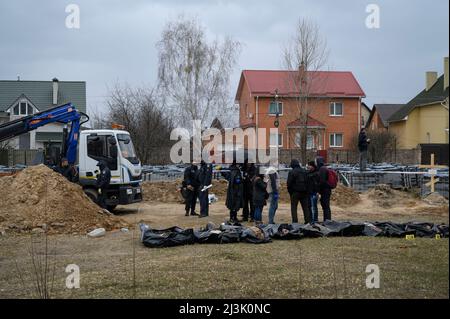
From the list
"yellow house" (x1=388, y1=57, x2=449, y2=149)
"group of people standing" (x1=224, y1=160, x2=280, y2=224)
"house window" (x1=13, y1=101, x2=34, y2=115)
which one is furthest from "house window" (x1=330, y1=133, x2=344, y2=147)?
"group of people standing" (x1=224, y1=160, x2=280, y2=224)

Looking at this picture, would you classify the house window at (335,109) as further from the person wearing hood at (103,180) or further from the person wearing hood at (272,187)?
the person wearing hood at (272,187)

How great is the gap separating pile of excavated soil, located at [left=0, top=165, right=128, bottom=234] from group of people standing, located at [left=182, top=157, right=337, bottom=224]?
2965 millimetres

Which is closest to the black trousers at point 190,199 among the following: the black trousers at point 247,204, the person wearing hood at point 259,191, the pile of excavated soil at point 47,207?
the black trousers at point 247,204

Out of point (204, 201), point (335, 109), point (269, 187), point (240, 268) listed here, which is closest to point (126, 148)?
point (204, 201)

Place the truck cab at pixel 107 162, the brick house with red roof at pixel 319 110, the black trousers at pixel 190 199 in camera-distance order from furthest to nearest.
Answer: the brick house with red roof at pixel 319 110
the truck cab at pixel 107 162
the black trousers at pixel 190 199

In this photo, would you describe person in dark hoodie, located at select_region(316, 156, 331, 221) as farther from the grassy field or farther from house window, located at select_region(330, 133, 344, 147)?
house window, located at select_region(330, 133, 344, 147)

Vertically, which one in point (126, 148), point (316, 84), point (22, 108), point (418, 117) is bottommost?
point (126, 148)

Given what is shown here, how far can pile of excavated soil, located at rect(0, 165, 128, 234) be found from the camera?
48.8ft

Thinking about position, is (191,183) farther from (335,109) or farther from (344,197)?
(335,109)

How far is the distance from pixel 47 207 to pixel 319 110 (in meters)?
32.3

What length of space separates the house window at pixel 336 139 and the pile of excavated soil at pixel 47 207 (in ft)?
106

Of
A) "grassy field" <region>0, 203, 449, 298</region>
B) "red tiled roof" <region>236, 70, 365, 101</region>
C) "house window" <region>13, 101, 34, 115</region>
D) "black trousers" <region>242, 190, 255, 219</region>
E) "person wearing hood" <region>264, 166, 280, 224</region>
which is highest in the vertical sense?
"red tiled roof" <region>236, 70, 365, 101</region>

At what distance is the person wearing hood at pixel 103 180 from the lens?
17.4 metres

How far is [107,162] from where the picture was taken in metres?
18.5
